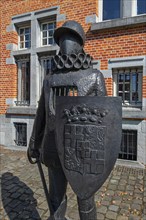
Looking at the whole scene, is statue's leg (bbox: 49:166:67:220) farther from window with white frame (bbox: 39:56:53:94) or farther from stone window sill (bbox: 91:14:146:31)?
window with white frame (bbox: 39:56:53:94)

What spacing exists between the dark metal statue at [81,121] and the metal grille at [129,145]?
3984mm

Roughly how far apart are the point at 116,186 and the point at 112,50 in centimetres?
353

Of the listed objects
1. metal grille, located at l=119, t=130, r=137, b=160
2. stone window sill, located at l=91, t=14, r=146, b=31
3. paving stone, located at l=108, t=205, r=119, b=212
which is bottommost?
paving stone, located at l=108, t=205, r=119, b=212

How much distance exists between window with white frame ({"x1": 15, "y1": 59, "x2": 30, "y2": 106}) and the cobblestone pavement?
2679 mm

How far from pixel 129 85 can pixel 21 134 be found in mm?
4052

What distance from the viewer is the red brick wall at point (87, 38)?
543cm

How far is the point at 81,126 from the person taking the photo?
1616 millimetres

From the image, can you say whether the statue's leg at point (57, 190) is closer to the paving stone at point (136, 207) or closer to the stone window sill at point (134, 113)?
the paving stone at point (136, 207)

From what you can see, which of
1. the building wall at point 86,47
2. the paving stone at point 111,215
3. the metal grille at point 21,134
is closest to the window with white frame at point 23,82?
the building wall at point 86,47

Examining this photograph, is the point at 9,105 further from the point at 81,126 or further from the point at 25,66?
the point at 81,126

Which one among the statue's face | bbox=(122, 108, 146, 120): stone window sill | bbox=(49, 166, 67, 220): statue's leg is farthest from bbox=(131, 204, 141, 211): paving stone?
the statue's face

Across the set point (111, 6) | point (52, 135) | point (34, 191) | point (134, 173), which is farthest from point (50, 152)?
point (111, 6)

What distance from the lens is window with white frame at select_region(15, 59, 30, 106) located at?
7.23 m

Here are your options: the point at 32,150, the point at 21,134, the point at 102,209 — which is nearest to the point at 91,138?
the point at 32,150
